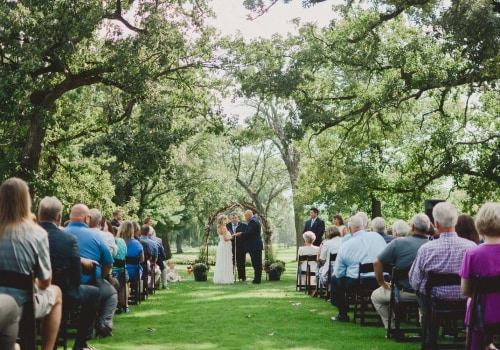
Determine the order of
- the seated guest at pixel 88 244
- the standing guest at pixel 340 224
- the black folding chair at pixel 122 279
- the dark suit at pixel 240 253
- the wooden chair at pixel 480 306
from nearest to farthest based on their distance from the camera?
the wooden chair at pixel 480 306 → the seated guest at pixel 88 244 → the black folding chair at pixel 122 279 → the standing guest at pixel 340 224 → the dark suit at pixel 240 253

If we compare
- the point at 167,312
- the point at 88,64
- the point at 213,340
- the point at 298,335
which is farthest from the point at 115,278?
the point at 88,64

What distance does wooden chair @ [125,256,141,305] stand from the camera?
42.2ft

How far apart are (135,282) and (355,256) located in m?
5.26

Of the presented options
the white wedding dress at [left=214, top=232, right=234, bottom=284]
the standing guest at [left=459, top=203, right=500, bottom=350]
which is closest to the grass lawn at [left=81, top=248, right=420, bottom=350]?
the standing guest at [left=459, top=203, right=500, bottom=350]

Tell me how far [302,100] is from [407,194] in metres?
7.16

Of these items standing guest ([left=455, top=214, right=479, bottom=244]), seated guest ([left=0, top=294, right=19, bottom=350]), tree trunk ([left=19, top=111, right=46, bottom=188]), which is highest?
tree trunk ([left=19, top=111, right=46, bottom=188])

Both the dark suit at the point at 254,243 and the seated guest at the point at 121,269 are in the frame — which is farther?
the dark suit at the point at 254,243

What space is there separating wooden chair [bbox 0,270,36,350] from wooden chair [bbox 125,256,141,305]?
7.21 meters

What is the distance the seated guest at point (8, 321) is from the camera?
4.81m

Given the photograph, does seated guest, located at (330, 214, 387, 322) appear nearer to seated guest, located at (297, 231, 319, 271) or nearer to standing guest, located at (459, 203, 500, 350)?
standing guest, located at (459, 203, 500, 350)

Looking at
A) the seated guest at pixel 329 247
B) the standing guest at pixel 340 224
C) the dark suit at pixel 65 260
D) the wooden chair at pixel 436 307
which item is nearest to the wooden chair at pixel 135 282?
the seated guest at pixel 329 247

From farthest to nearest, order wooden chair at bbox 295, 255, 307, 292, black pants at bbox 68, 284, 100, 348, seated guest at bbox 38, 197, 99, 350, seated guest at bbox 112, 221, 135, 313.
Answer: wooden chair at bbox 295, 255, 307, 292
seated guest at bbox 112, 221, 135, 313
black pants at bbox 68, 284, 100, 348
seated guest at bbox 38, 197, 99, 350

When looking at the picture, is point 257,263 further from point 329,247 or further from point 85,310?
point 85,310

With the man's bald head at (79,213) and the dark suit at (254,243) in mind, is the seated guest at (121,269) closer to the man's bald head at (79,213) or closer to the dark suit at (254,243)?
the man's bald head at (79,213)
